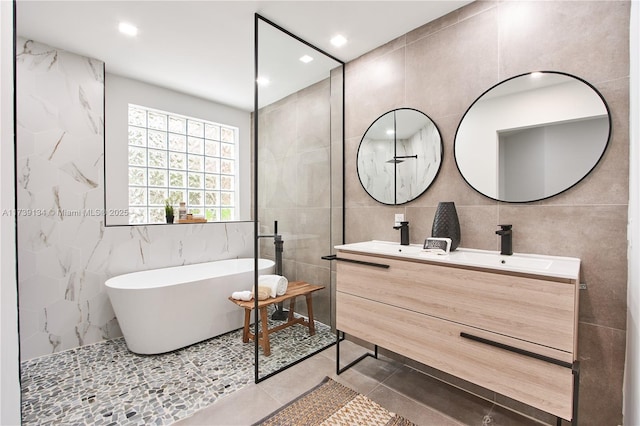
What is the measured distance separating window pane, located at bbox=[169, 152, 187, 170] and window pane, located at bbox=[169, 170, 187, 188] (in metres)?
0.08

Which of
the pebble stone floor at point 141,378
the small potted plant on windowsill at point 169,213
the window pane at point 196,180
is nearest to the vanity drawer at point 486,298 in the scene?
the pebble stone floor at point 141,378

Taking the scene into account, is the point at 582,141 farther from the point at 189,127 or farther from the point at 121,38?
the point at 189,127

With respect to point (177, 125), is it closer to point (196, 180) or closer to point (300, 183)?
point (196, 180)

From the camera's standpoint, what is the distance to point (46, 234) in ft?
8.13

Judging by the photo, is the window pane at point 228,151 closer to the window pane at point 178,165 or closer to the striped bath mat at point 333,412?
the window pane at point 178,165

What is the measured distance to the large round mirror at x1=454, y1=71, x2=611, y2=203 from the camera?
1.52m

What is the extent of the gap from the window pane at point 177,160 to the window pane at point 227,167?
502 mm

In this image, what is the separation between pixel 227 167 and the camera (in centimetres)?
411

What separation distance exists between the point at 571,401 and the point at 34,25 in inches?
160

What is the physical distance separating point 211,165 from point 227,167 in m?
0.23

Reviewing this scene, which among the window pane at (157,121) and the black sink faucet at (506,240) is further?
the window pane at (157,121)

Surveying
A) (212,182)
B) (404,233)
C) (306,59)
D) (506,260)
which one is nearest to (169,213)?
(212,182)

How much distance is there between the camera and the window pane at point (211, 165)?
12.8 feet

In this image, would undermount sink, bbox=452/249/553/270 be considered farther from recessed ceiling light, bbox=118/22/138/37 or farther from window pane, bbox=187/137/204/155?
window pane, bbox=187/137/204/155
